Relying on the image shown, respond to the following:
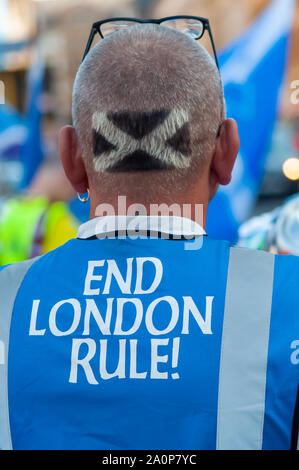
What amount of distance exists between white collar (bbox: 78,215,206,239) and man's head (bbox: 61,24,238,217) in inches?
1.7

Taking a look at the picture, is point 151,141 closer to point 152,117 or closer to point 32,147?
point 152,117

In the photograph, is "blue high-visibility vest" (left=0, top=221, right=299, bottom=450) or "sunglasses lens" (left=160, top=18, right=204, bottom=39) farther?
"sunglasses lens" (left=160, top=18, right=204, bottom=39)

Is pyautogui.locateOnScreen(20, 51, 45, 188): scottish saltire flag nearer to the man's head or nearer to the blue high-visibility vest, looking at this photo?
the man's head

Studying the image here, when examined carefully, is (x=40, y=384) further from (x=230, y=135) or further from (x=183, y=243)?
(x=230, y=135)

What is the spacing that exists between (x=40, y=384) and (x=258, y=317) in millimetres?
434

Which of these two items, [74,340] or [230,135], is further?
[230,135]

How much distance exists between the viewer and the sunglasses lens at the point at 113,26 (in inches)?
54.0

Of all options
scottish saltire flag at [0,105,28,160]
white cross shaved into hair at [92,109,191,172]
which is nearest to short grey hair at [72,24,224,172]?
white cross shaved into hair at [92,109,191,172]

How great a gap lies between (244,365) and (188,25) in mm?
831

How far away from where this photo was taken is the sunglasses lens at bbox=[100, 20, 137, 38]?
4.50 ft

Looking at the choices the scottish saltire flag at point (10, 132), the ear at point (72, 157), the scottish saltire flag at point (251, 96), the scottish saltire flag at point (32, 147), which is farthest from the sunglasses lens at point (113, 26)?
the scottish saltire flag at point (10, 132)

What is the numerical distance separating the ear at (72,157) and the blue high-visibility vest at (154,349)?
7.6 inches

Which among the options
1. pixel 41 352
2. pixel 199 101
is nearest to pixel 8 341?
pixel 41 352
